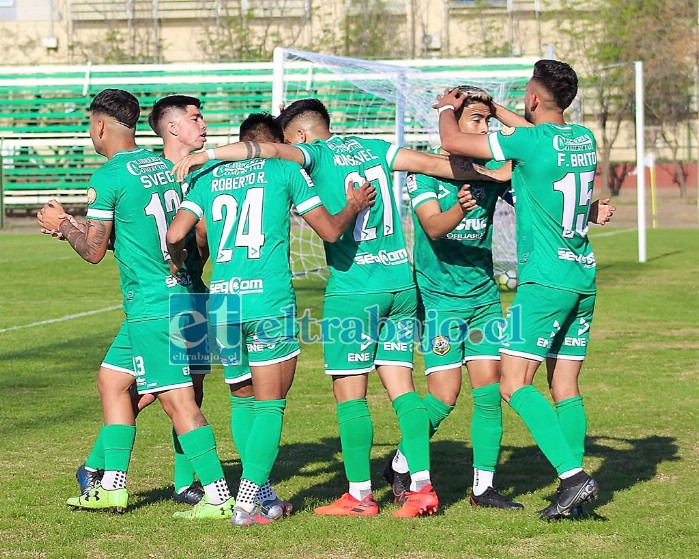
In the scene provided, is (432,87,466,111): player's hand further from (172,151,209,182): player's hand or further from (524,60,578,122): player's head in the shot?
(172,151,209,182): player's hand

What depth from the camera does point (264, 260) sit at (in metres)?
5.69

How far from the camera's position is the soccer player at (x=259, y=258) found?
568 centimetres

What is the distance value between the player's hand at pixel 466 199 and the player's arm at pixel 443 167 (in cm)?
29

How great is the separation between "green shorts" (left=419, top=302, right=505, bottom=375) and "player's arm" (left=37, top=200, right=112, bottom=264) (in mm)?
1806

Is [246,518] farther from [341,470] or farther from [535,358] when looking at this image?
[535,358]

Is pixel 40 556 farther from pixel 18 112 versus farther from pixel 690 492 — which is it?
pixel 18 112

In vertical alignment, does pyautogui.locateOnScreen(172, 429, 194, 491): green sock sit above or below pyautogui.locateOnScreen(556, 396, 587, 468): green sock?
below

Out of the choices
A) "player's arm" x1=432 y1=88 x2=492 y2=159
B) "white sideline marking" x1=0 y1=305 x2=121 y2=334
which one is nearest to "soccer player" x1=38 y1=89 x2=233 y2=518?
"player's arm" x1=432 y1=88 x2=492 y2=159

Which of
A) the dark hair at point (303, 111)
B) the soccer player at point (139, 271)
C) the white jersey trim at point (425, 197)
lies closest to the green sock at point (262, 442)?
the soccer player at point (139, 271)

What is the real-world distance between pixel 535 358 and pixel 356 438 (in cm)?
99

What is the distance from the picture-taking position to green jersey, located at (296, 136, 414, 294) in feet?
19.3

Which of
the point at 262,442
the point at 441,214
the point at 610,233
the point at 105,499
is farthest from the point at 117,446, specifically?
the point at 610,233

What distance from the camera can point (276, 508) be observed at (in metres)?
5.79

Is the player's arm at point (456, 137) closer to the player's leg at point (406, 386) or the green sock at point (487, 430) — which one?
the player's leg at point (406, 386)
